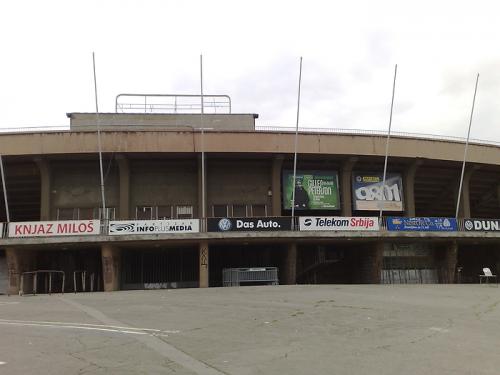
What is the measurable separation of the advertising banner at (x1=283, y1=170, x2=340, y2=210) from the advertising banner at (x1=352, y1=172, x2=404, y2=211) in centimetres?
163

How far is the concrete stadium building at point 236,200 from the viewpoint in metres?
33.9

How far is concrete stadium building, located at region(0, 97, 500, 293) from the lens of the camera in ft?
111

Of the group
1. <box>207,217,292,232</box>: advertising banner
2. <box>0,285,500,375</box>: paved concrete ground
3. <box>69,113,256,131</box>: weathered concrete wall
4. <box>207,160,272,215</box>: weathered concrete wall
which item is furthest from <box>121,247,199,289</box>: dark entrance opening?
<box>0,285,500,375</box>: paved concrete ground

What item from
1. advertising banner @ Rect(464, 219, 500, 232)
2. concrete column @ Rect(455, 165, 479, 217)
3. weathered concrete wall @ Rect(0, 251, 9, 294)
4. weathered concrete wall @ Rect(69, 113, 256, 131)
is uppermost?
weathered concrete wall @ Rect(69, 113, 256, 131)

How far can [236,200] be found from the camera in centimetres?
3819

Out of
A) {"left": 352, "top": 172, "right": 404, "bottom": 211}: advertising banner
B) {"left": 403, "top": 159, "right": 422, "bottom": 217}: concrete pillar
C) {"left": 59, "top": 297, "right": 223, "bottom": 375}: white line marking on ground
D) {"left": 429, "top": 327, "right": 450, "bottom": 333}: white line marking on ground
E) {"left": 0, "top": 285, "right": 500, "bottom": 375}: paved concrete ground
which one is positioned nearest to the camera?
{"left": 59, "top": 297, "right": 223, "bottom": 375}: white line marking on ground

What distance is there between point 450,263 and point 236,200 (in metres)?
15.9

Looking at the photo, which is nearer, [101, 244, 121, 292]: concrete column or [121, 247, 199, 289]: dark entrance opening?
[101, 244, 121, 292]: concrete column

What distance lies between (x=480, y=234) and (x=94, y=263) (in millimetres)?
27269

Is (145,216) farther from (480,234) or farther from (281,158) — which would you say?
(480,234)

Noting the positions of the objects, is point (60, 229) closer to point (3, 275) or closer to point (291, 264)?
point (3, 275)

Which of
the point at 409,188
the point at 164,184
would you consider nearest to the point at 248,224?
the point at 164,184

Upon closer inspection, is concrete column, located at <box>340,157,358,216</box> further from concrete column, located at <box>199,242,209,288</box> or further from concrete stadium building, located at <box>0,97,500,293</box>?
concrete column, located at <box>199,242,209,288</box>

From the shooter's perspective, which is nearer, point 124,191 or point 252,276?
point 252,276
